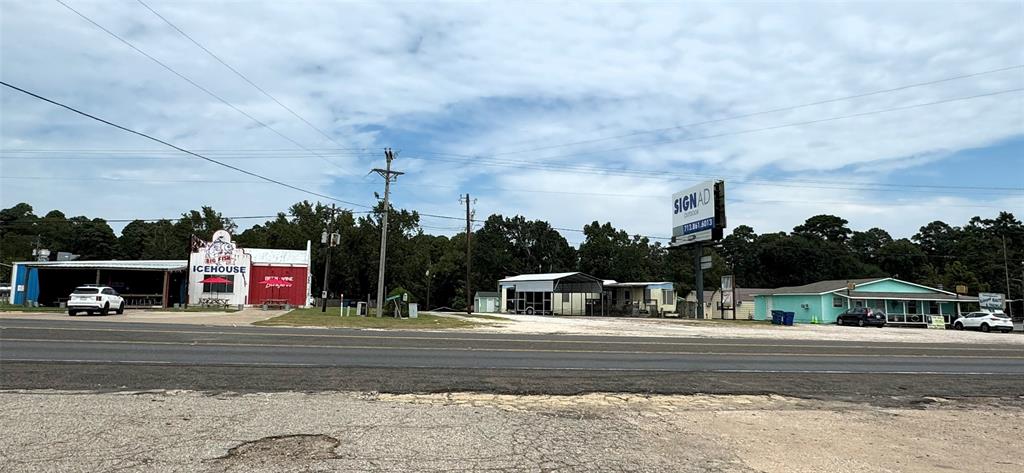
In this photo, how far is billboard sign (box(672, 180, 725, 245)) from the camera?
4803cm

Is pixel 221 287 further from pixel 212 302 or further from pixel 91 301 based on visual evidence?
pixel 91 301

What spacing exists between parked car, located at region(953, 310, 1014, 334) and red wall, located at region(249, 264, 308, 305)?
50.5 metres

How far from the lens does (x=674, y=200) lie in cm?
5484

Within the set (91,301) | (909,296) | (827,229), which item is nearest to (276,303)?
(91,301)

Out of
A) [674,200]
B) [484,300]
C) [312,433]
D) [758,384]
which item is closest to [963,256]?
[674,200]

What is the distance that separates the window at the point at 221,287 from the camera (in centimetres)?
4853

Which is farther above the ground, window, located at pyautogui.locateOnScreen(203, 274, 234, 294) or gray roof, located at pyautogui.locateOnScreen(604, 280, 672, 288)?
gray roof, located at pyautogui.locateOnScreen(604, 280, 672, 288)

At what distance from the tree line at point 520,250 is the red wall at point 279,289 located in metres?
21.1

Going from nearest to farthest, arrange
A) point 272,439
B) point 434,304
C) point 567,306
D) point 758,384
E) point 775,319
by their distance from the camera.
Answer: point 272,439
point 758,384
point 775,319
point 567,306
point 434,304

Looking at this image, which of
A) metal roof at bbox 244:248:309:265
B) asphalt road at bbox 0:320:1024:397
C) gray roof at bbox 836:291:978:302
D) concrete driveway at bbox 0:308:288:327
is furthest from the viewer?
gray roof at bbox 836:291:978:302

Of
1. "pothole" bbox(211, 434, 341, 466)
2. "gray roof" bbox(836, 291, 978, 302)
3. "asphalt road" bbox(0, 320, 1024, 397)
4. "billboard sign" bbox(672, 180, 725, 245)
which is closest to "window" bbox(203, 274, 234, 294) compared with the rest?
"asphalt road" bbox(0, 320, 1024, 397)

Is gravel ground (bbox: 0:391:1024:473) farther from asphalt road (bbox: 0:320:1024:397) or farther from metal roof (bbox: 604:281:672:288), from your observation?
metal roof (bbox: 604:281:672:288)

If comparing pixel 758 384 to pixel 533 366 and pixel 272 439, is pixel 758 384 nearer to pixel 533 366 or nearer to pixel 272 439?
pixel 533 366

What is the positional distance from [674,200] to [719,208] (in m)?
7.05
